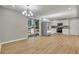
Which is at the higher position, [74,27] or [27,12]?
[27,12]

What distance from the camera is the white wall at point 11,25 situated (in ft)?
7.02

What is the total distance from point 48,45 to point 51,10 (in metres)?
0.80

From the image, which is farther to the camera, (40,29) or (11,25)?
(40,29)

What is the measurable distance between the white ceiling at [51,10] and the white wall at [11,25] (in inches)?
5.9

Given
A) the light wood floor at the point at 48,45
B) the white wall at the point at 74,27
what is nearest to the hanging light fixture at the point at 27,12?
the light wood floor at the point at 48,45

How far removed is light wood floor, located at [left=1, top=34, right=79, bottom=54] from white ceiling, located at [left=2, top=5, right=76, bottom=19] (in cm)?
48

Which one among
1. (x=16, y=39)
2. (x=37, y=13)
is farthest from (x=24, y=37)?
(x=37, y=13)

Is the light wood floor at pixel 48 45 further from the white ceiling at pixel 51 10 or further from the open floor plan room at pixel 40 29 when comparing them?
the white ceiling at pixel 51 10

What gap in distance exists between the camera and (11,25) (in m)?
2.25

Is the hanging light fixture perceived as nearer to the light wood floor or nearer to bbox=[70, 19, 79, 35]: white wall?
the light wood floor

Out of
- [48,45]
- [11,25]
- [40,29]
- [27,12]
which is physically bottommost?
[48,45]

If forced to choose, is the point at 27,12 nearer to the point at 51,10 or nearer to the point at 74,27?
the point at 51,10

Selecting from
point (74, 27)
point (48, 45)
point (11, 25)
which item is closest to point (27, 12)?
point (11, 25)

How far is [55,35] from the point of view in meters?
2.34
